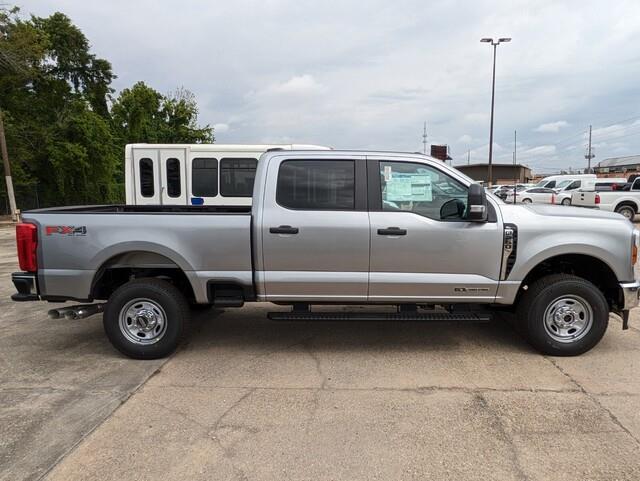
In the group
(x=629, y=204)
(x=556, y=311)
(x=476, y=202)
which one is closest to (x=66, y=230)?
(x=476, y=202)

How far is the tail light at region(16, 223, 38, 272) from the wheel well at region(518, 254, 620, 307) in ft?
15.5

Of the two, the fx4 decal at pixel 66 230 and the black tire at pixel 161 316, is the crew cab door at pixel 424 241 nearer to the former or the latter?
the black tire at pixel 161 316

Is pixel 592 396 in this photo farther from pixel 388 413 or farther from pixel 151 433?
pixel 151 433

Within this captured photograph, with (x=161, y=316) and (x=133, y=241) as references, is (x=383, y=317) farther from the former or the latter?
(x=133, y=241)

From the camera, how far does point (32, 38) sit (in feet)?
71.8

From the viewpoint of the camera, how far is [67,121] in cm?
2716

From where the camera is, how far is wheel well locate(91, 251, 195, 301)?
14.8ft

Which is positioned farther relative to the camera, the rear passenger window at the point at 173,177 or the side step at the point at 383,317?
the rear passenger window at the point at 173,177

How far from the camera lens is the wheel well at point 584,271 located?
4.55 meters

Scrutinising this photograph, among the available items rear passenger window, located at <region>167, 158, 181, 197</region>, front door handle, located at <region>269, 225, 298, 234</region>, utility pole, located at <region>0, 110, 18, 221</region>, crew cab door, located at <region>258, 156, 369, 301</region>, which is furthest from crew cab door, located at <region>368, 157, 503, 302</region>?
utility pole, located at <region>0, 110, 18, 221</region>

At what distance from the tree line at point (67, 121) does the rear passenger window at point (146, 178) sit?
53.1 feet

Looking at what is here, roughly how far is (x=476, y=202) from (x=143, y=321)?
336 centimetres

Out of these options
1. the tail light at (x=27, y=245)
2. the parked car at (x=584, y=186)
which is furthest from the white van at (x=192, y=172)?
the parked car at (x=584, y=186)

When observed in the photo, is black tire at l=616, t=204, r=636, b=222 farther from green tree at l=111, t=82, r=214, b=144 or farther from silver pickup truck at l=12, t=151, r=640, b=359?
green tree at l=111, t=82, r=214, b=144
